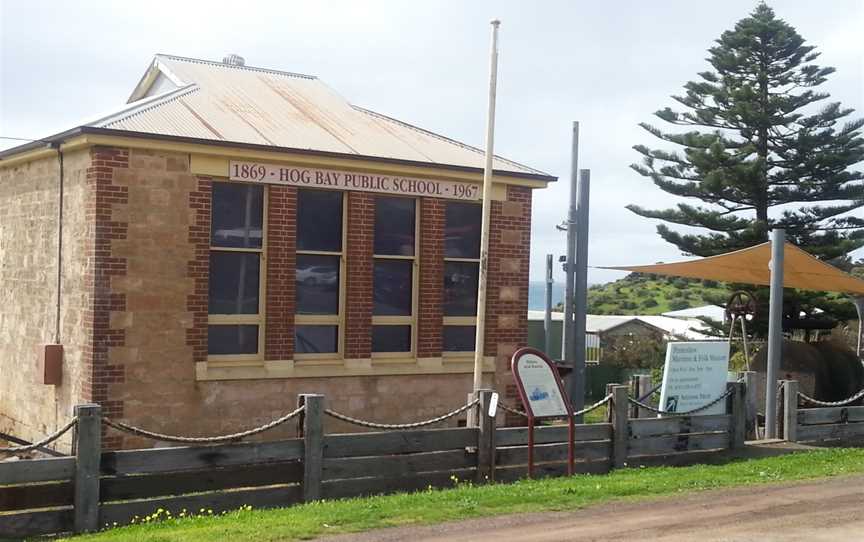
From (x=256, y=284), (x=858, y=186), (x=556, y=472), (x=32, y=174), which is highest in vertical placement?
(x=858, y=186)

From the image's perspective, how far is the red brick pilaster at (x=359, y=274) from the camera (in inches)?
574

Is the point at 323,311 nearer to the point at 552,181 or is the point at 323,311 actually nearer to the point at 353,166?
the point at 353,166

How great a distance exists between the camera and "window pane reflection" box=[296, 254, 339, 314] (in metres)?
14.4

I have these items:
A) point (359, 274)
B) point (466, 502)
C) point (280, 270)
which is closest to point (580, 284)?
point (359, 274)

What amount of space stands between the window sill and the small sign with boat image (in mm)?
3343

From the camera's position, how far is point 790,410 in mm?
14758

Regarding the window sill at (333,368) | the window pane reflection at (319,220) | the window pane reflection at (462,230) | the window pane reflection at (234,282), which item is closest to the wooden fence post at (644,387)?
the window sill at (333,368)

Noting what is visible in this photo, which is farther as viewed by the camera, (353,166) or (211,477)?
(353,166)

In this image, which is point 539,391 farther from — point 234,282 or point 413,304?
point 234,282

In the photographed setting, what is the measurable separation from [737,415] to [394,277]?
5022 millimetres

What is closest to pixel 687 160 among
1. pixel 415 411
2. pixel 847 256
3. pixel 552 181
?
pixel 847 256

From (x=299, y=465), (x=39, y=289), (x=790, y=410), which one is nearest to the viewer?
(x=299, y=465)

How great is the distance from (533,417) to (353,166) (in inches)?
182

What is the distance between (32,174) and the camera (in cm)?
1477
